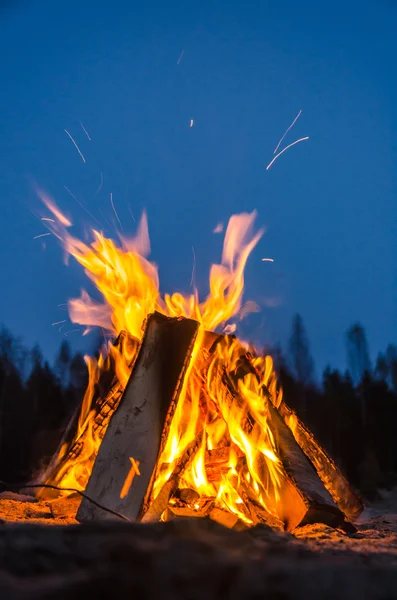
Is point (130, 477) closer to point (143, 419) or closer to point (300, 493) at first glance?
point (143, 419)

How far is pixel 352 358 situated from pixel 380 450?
13.3 m

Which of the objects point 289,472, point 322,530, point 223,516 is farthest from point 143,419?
point 322,530

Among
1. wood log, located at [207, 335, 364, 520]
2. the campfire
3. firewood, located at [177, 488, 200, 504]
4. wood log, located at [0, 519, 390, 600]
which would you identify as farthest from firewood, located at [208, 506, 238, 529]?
wood log, located at [0, 519, 390, 600]

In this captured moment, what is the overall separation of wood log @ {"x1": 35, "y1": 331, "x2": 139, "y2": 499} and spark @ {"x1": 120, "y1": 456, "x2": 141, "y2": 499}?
93cm

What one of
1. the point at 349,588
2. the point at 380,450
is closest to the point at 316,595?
the point at 349,588

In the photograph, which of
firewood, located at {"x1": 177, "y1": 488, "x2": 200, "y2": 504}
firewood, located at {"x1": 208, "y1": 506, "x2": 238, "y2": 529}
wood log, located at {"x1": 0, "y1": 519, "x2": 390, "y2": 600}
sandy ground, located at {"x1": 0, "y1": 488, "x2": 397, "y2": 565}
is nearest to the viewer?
wood log, located at {"x1": 0, "y1": 519, "x2": 390, "y2": 600}

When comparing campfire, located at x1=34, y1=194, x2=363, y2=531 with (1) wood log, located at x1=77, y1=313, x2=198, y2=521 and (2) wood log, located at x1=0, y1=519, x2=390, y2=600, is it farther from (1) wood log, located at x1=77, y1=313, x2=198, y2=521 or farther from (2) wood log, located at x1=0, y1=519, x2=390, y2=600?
(2) wood log, located at x1=0, y1=519, x2=390, y2=600

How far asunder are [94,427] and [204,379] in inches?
46.7

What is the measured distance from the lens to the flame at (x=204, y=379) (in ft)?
14.2

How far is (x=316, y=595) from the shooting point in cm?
134

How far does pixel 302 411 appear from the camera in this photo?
19.2 m

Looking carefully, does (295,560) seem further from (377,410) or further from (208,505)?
(377,410)

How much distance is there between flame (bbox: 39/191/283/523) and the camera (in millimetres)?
4340

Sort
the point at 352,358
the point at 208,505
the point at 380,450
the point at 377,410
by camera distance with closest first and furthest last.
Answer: the point at 208,505
the point at 380,450
the point at 377,410
the point at 352,358
